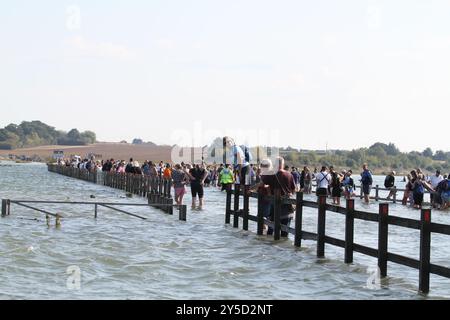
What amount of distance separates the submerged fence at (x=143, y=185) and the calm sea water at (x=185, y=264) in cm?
411

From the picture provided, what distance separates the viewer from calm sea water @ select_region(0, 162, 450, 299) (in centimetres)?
1193

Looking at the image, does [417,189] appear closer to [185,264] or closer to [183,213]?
[183,213]

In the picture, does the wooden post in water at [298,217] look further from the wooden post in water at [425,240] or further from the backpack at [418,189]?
the backpack at [418,189]

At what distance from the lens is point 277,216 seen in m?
18.1

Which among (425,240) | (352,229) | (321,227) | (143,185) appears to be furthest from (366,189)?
(425,240)

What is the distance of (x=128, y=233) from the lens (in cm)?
1970

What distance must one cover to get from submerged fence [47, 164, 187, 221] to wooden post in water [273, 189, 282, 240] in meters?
5.60

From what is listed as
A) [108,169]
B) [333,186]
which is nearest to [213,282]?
[333,186]

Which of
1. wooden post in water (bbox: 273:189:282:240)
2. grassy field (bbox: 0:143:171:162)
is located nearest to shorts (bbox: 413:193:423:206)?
wooden post in water (bbox: 273:189:282:240)

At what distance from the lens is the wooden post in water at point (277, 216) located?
1808 centimetres

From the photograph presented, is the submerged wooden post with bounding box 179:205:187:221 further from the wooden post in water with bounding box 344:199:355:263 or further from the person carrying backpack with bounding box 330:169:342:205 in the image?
the person carrying backpack with bounding box 330:169:342:205
